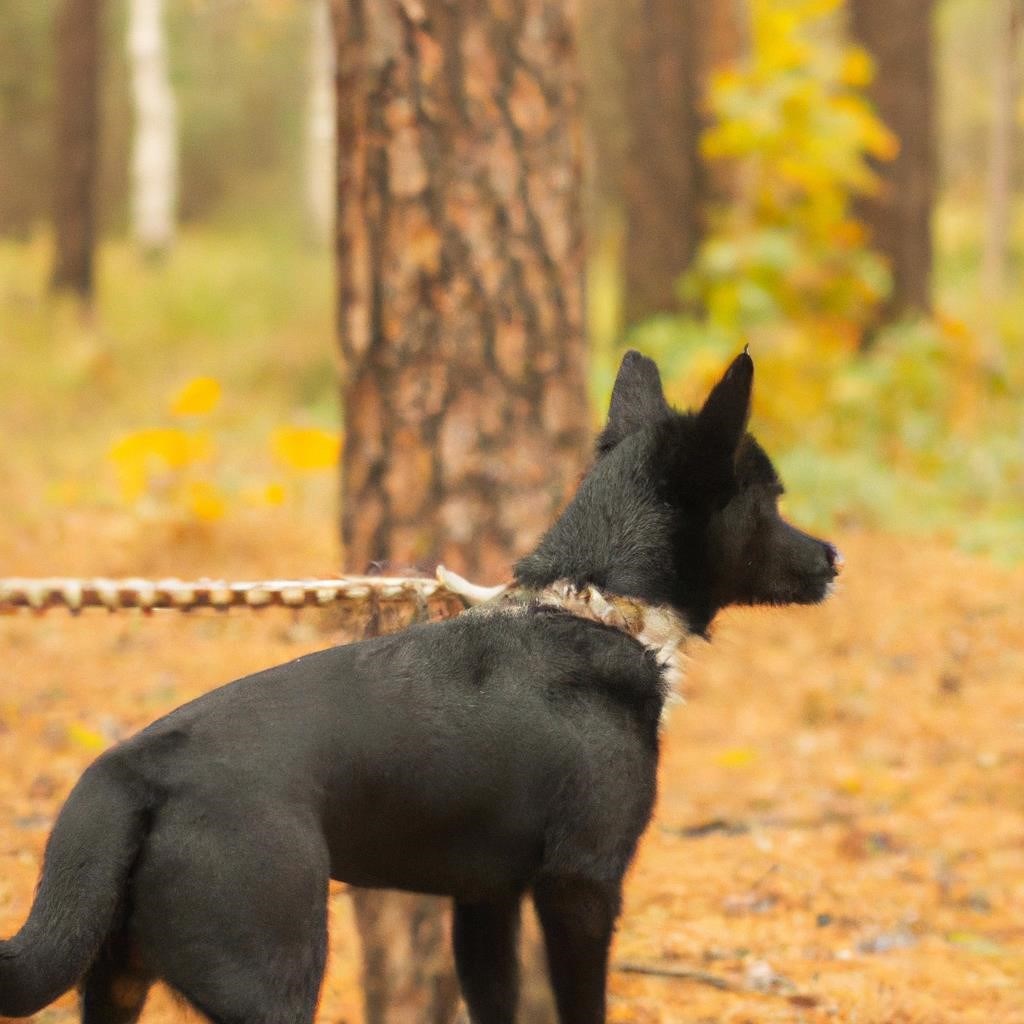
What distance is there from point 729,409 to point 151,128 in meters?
20.2

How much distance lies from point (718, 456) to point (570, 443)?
1591 mm

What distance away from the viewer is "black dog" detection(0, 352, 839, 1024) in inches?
102

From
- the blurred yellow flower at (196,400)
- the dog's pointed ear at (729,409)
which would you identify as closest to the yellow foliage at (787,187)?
the blurred yellow flower at (196,400)

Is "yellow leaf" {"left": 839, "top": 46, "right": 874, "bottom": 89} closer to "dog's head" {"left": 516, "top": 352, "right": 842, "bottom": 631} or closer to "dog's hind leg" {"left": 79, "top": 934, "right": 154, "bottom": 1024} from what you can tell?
"dog's head" {"left": 516, "top": 352, "right": 842, "bottom": 631}

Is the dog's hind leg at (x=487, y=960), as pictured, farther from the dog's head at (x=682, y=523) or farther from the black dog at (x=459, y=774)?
the dog's head at (x=682, y=523)

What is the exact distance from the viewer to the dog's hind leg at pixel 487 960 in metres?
3.43

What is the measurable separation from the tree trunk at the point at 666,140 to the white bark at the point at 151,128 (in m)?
10.8

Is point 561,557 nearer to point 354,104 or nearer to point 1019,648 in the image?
point 354,104

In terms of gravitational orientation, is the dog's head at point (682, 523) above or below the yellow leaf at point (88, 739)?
above

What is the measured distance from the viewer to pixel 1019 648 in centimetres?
841

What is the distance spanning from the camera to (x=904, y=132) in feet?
45.7

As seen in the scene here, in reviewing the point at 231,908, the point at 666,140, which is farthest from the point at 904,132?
the point at 231,908

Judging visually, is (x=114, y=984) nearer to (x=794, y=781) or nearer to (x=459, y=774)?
(x=459, y=774)

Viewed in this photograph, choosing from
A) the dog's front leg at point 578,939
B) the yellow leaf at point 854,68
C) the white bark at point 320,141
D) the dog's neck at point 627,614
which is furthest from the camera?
the white bark at point 320,141
